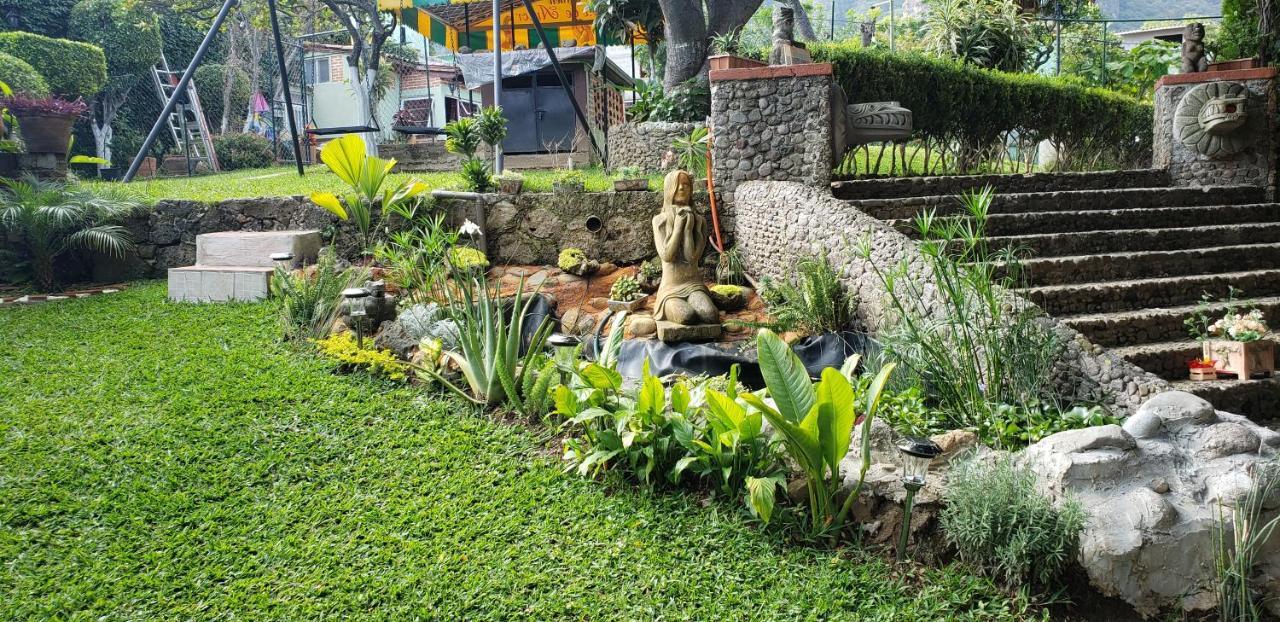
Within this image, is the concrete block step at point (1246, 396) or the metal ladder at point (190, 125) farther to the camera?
the metal ladder at point (190, 125)

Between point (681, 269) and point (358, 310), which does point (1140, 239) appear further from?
point (358, 310)

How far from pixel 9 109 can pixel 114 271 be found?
333cm

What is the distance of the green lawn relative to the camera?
3.69 m

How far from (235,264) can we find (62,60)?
1052 cm

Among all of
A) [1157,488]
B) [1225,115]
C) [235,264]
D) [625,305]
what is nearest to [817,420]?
[1157,488]

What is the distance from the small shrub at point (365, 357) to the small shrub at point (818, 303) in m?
3.07

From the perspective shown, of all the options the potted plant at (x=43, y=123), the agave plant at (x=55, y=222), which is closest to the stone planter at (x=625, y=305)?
the agave plant at (x=55, y=222)

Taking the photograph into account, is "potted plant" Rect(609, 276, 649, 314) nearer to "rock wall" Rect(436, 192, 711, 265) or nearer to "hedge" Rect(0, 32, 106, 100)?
"rock wall" Rect(436, 192, 711, 265)

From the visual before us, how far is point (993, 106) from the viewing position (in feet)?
36.9

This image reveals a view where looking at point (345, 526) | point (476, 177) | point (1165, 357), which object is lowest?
point (345, 526)

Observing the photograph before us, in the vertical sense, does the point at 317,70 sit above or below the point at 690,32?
above

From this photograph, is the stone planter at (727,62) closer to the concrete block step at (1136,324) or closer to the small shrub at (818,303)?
the small shrub at (818,303)

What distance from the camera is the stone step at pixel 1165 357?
605 centimetres

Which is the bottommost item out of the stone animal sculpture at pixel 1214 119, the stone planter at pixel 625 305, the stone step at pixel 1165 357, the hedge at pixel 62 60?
the stone step at pixel 1165 357
